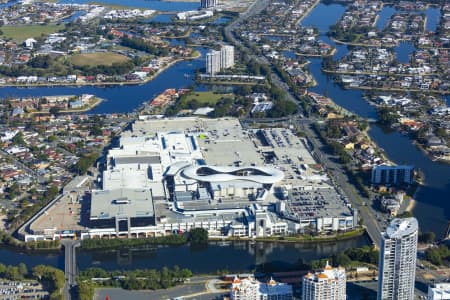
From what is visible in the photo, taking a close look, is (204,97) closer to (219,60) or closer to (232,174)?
(219,60)

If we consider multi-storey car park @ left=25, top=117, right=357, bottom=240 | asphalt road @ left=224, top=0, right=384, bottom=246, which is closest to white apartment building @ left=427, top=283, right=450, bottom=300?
asphalt road @ left=224, top=0, right=384, bottom=246

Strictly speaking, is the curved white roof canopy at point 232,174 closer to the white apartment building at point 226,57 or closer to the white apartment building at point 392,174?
the white apartment building at point 392,174

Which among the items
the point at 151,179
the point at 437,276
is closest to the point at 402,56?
the point at 151,179

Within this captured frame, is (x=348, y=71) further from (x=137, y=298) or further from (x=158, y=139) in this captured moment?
(x=137, y=298)

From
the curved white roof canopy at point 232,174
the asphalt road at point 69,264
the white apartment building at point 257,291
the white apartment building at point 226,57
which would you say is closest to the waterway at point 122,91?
the white apartment building at point 226,57

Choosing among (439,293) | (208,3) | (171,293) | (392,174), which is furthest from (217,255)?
(208,3)

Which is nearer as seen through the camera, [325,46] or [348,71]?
[348,71]

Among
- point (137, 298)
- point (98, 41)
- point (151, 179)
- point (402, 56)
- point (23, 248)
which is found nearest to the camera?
point (137, 298)
